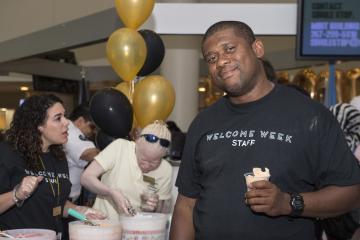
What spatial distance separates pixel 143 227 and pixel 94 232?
234 mm

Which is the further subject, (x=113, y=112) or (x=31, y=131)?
(x=113, y=112)

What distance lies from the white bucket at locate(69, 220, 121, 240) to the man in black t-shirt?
31cm

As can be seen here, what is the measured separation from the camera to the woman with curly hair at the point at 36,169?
220 centimetres

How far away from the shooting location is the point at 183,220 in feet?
6.00

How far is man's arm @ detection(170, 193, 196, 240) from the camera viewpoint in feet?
5.96

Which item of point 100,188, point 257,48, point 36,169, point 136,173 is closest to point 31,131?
point 36,169

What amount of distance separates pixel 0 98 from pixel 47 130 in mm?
12270

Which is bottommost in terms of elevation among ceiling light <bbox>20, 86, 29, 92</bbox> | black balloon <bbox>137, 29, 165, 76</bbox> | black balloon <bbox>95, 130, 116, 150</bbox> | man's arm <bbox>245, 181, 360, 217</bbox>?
ceiling light <bbox>20, 86, 29, 92</bbox>

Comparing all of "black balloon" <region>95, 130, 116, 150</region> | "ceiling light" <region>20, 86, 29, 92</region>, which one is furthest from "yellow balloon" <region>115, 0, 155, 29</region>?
"ceiling light" <region>20, 86, 29, 92</region>

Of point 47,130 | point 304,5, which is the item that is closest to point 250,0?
point 304,5

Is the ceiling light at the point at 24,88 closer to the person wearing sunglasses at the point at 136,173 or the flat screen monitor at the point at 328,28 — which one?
the flat screen monitor at the point at 328,28

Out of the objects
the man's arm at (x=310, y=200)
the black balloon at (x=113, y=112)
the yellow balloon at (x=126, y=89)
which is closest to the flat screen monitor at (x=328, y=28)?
the yellow balloon at (x=126, y=89)

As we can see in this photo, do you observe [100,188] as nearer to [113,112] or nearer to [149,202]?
[149,202]

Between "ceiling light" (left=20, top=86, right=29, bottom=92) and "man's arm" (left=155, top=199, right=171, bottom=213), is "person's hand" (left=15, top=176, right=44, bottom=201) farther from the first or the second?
"ceiling light" (left=20, top=86, right=29, bottom=92)
